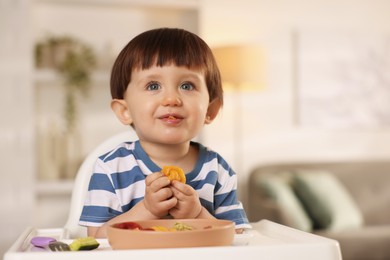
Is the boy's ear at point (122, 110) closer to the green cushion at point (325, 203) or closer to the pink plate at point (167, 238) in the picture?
the pink plate at point (167, 238)

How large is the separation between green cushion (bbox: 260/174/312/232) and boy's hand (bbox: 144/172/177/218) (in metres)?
3.36

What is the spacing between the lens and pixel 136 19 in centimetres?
501

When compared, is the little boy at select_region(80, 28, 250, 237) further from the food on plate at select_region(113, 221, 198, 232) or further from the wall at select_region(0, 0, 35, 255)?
the wall at select_region(0, 0, 35, 255)

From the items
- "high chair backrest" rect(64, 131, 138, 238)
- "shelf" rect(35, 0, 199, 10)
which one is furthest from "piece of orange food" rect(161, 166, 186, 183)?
"shelf" rect(35, 0, 199, 10)

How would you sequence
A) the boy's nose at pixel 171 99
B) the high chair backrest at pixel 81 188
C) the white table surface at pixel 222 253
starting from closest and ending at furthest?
the white table surface at pixel 222 253 → the boy's nose at pixel 171 99 → the high chair backrest at pixel 81 188

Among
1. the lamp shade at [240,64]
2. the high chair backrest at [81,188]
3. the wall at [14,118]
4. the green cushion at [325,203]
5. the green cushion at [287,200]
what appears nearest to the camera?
the high chair backrest at [81,188]

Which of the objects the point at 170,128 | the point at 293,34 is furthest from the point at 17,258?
the point at 293,34

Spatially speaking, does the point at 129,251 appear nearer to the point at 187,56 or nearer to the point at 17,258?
the point at 17,258

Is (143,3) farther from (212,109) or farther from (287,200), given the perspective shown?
(212,109)

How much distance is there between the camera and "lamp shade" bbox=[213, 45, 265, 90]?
4.88 metres

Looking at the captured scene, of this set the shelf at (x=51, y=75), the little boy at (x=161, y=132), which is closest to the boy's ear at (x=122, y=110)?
the little boy at (x=161, y=132)

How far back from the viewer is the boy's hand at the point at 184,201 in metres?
1.14

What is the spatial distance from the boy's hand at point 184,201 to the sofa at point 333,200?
325cm

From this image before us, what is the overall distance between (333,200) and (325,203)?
84 mm
